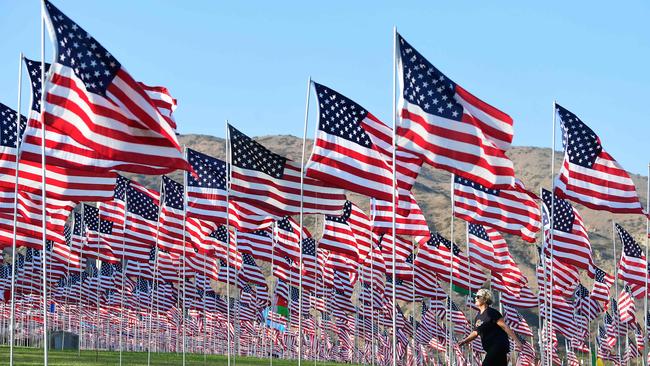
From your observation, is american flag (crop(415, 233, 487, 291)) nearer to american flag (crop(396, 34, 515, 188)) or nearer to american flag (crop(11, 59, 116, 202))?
american flag (crop(11, 59, 116, 202))

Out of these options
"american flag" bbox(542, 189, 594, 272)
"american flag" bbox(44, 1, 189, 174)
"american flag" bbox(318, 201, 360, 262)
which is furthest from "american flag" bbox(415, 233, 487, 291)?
"american flag" bbox(44, 1, 189, 174)

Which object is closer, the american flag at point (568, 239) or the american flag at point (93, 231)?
the american flag at point (568, 239)

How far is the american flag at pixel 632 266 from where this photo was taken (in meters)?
46.8

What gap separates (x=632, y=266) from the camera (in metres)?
46.9

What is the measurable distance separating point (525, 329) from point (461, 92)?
46578 millimetres

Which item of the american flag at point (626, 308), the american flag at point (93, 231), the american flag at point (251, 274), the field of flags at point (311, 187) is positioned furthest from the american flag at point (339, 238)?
the american flag at point (626, 308)

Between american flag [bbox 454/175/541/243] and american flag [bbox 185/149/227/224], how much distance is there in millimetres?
7271

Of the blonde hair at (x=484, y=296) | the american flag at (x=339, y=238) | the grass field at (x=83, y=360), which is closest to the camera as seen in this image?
the blonde hair at (x=484, y=296)

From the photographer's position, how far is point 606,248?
144m

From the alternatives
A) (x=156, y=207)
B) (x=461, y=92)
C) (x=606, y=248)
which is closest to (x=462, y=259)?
(x=156, y=207)

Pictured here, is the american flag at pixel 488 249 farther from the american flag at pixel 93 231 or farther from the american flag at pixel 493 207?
the american flag at pixel 93 231

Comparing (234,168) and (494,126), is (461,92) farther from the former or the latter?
(234,168)

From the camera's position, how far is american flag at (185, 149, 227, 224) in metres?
32.0

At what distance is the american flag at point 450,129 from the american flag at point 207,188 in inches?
487
